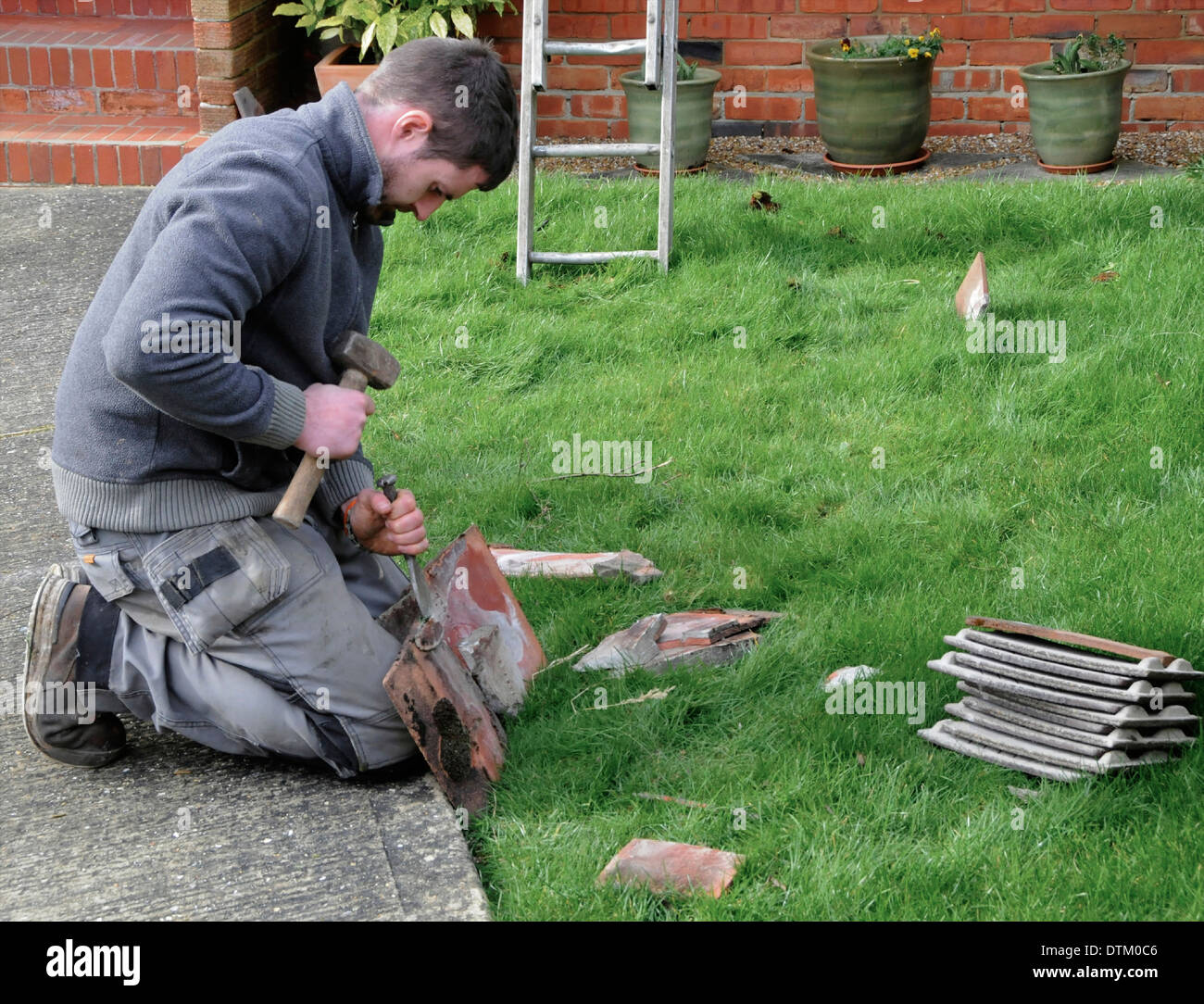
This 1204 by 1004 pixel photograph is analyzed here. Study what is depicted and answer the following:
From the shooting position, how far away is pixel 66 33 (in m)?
7.71

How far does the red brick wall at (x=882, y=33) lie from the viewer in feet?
25.0

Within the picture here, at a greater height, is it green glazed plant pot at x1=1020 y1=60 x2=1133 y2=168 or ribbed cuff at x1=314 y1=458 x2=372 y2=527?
green glazed plant pot at x1=1020 y1=60 x2=1133 y2=168

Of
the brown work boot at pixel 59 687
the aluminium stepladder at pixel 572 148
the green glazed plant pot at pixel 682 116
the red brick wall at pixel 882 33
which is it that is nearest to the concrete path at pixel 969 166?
the green glazed plant pot at pixel 682 116

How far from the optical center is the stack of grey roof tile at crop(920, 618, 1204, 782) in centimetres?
287

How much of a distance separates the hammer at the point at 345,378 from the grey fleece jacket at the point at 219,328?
0.17 feet

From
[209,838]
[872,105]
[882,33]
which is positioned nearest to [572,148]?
[872,105]

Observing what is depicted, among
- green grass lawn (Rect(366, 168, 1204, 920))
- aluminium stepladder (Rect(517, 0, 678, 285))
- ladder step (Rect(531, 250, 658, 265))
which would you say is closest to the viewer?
green grass lawn (Rect(366, 168, 1204, 920))

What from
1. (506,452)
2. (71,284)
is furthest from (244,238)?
(71,284)

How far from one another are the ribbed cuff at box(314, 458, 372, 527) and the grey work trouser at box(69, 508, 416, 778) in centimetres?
29

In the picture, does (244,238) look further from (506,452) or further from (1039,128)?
(1039,128)

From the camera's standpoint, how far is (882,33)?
7777 millimetres

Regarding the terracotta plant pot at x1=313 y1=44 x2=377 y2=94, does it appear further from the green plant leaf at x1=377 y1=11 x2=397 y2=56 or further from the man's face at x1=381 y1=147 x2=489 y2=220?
the man's face at x1=381 y1=147 x2=489 y2=220

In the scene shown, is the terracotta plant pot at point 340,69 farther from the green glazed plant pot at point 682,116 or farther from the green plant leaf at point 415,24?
the green glazed plant pot at point 682,116

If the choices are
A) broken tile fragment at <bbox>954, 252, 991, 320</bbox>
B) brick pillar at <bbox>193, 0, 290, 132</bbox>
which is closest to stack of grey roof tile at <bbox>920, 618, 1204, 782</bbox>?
broken tile fragment at <bbox>954, 252, 991, 320</bbox>
